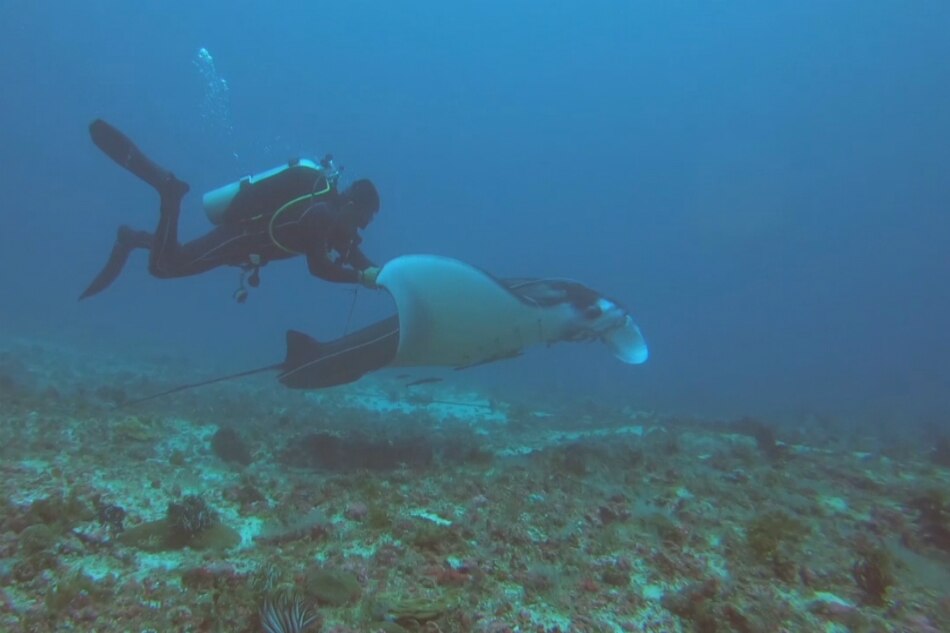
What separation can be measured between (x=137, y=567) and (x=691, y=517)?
15.9 ft

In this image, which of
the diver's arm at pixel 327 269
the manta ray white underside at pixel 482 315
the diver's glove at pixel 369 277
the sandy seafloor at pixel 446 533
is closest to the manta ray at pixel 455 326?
the manta ray white underside at pixel 482 315

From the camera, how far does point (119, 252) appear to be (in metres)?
9.91

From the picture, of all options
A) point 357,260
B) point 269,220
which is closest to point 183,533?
point 357,260

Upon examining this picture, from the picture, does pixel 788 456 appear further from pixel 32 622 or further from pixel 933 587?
pixel 32 622

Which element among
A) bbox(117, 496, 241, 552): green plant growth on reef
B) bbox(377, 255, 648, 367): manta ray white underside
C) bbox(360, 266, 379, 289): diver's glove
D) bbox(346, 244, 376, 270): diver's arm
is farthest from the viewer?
bbox(346, 244, 376, 270): diver's arm

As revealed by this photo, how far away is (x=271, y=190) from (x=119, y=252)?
179 inches

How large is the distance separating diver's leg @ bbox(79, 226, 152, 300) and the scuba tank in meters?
2.40

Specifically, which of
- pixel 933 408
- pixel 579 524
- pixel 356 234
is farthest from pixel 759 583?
pixel 933 408

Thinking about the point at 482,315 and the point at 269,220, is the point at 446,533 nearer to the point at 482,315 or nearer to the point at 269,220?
the point at 482,315

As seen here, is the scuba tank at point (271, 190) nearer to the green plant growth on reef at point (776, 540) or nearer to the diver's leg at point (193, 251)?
the diver's leg at point (193, 251)

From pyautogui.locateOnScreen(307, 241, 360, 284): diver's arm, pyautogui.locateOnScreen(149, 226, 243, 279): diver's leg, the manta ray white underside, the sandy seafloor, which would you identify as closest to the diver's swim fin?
pyautogui.locateOnScreen(149, 226, 243, 279): diver's leg

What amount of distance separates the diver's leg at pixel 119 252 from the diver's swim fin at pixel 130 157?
132 centimetres

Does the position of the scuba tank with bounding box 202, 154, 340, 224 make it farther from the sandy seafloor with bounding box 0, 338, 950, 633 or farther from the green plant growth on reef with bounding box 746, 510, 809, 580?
the green plant growth on reef with bounding box 746, 510, 809, 580

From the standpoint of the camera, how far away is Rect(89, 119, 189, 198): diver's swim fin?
8.16 meters
